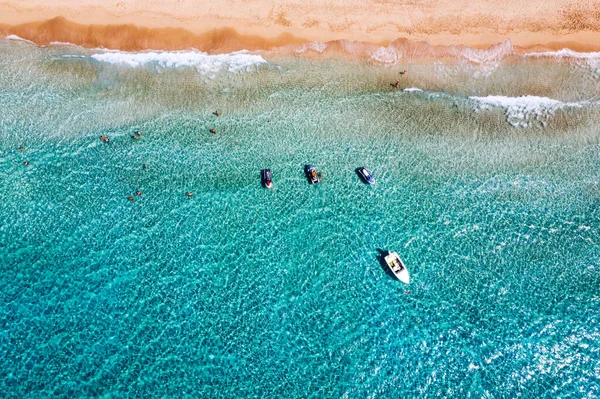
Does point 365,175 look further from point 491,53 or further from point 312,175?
point 491,53

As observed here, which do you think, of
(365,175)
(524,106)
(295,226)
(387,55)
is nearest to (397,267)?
(365,175)

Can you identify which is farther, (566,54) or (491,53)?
(491,53)

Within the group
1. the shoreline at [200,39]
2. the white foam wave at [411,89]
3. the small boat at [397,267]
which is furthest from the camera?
the shoreline at [200,39]

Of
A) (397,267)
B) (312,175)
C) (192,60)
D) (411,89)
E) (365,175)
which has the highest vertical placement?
(411,89)

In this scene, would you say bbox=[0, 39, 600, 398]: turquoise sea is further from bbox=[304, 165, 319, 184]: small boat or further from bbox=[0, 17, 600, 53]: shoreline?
bbox=[0, 17, 600, 53]: shoreline

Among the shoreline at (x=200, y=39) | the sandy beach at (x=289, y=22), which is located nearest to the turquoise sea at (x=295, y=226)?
the shoreline at (x=200, y=39)

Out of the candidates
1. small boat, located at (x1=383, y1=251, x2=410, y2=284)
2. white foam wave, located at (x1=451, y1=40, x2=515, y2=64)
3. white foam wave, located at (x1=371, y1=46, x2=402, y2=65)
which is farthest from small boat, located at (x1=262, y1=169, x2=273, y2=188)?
white foam wave, located at (x1=451, y1=40, x2=515, y2=64)

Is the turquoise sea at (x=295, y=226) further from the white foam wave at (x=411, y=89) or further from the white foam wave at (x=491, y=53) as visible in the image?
the white foam wave at (x=491, y=53)

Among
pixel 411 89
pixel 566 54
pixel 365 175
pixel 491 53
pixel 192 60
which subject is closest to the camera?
pixel 365 175
